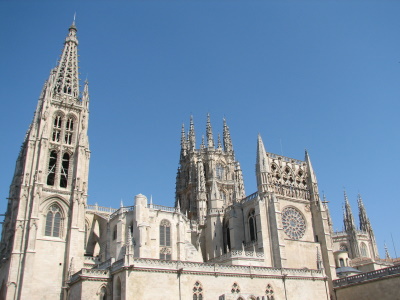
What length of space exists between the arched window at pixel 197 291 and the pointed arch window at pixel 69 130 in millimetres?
24636

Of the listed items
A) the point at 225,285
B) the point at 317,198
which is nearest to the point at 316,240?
the point at 317,198

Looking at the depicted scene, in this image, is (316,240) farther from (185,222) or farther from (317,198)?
(185,222)

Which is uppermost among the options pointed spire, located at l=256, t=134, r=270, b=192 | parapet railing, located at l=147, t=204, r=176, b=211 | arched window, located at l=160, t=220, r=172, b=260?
pointed spire, located at l=256, t=134, r=270, b=192

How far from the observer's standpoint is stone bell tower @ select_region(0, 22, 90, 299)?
38875mm

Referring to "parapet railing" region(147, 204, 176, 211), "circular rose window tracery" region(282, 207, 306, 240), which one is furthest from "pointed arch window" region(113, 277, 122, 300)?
"circular rose window tracery" region(282, 207, 306, 240)

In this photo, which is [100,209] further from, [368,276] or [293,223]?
[368,276]

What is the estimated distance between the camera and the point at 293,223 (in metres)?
46.8

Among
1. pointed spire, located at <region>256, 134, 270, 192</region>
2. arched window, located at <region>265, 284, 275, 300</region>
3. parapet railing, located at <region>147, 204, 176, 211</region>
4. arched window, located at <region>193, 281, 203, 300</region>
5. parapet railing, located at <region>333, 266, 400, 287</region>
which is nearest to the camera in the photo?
arched window, located at <region>193, 281, 203, 300</region>

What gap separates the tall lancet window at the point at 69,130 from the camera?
48.2 m

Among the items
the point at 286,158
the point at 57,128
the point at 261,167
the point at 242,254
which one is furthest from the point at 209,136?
the point at 242,254

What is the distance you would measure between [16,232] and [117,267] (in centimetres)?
1444

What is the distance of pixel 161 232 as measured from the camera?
43938 mm

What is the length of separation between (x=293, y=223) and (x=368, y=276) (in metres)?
10.7

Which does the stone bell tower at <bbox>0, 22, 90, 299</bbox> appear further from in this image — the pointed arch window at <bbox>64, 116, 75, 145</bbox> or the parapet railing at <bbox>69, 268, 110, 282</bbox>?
the parapet railing at <bbox>69, 268, 110, 282</bbox>
